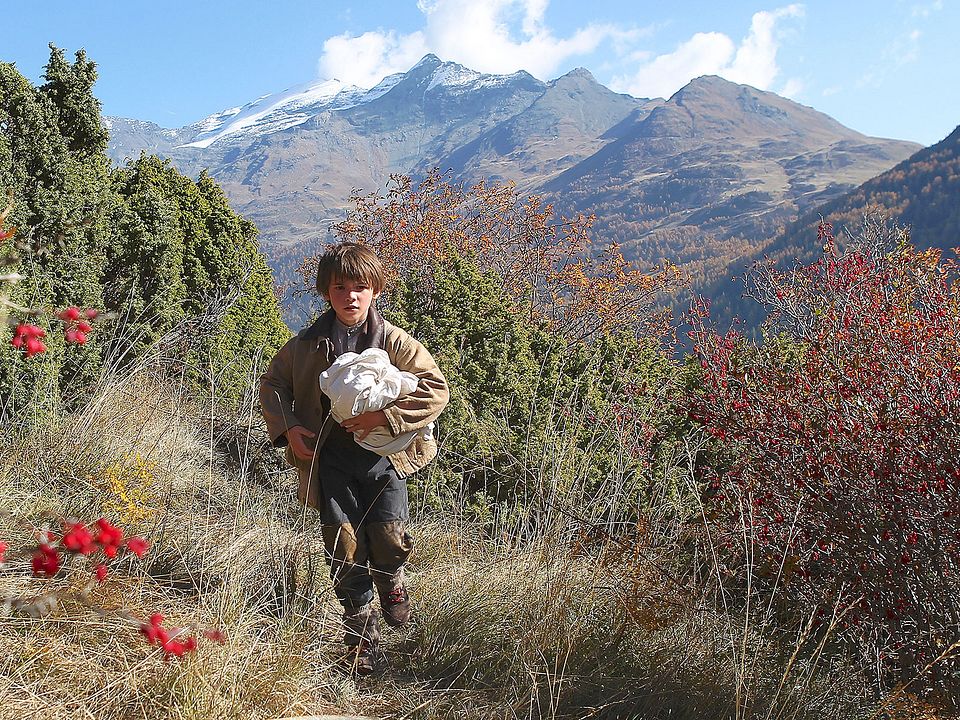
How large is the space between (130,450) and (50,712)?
7.05ft

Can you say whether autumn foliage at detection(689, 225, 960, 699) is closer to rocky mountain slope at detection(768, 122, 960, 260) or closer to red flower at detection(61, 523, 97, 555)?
red flower at detection(61, 523, 97, 555)

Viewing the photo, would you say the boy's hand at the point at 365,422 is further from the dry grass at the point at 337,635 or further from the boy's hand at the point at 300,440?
the dry grass at the point at 337,635

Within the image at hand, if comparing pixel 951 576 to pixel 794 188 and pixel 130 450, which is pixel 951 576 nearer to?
pixel 130 450

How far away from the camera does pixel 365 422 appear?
101 inches

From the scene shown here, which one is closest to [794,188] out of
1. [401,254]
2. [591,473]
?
[401,254]

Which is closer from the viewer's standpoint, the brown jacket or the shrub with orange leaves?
the brown jacket

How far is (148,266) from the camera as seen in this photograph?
622 cm

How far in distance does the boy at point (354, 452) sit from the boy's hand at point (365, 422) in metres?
0.02

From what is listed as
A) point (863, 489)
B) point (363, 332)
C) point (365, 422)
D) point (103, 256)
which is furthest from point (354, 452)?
point (103, 256)

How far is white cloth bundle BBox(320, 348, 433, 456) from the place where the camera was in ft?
8.23

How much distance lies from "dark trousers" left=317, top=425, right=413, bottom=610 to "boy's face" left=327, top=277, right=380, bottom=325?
0.42 m

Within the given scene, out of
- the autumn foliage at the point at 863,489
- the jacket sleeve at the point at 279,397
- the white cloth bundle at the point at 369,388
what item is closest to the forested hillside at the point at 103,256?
the jacket sleeve at the point at 279,397

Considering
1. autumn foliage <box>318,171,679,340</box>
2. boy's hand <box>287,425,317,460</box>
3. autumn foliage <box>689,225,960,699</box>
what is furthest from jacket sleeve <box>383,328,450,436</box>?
autumn foliage <box>318,171,679,340</box>

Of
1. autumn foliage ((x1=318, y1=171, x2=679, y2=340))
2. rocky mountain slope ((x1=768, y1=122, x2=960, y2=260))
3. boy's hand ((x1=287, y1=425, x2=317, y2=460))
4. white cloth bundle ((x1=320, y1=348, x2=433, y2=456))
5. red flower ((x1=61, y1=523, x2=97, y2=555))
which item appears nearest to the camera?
red flower ((x1=61, y1=523, x2=97, y2=555))
